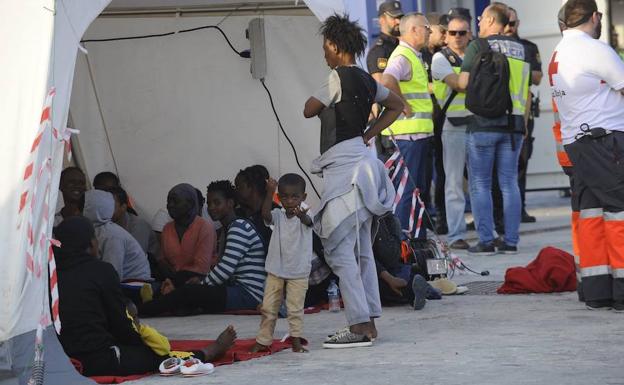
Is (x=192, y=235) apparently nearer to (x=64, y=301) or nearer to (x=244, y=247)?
(x=244, y=247)

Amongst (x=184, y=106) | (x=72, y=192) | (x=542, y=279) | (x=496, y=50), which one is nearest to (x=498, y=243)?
(x=496, y=50)

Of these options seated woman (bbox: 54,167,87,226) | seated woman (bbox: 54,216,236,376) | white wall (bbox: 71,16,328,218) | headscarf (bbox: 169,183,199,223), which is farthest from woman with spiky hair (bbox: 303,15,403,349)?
seated woman (bbox: 54,167,87,226)

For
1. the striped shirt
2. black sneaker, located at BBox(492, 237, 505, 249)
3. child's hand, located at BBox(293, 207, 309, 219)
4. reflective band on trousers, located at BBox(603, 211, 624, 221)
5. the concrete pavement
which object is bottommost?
the concrete pavement

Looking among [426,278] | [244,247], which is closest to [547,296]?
[426,278]

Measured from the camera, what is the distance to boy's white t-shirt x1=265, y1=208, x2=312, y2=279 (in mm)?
7293

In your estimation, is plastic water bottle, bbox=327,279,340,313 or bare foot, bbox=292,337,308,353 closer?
bare foot, bbox=292,337,308,353

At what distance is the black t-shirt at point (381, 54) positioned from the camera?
1168cm

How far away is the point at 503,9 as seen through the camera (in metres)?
11.5

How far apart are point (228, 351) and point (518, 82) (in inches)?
203

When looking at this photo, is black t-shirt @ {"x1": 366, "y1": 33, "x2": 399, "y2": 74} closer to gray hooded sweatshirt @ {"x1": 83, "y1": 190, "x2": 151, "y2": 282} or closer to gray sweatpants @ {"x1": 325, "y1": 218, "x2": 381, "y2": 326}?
gray hooded sweatshirt @ {"x1": 83, "y1": 190, "x2": 151, "y2": 282}

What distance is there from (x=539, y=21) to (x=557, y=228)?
334 cm

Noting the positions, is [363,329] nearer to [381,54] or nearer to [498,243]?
[498,243]

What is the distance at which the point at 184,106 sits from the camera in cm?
1059

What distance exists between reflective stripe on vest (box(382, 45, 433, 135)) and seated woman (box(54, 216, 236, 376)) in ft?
15.8
